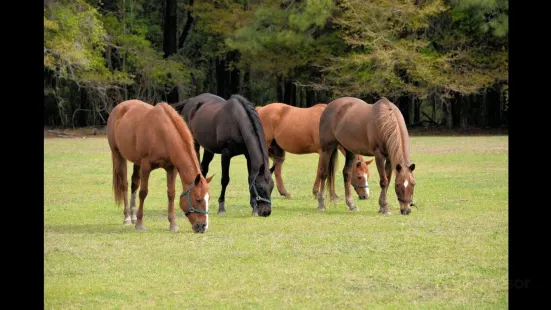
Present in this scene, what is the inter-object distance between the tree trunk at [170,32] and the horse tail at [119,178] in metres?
37.1

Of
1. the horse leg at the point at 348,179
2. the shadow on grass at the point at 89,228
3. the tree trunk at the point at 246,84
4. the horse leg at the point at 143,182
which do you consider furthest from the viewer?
the tree trunk at the point at 246,84

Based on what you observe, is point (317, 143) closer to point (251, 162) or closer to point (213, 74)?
point (251, 162)

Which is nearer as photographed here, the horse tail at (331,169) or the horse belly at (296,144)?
the horse tail at (331,169)

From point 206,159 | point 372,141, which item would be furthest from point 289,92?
point 372,141

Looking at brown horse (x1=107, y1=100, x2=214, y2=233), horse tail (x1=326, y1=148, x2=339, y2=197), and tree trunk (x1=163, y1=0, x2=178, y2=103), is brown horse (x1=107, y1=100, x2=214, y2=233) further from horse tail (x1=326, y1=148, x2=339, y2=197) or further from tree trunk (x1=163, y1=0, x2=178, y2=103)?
tree trunk (x1=163, y1=0, x2=178, y2=103)

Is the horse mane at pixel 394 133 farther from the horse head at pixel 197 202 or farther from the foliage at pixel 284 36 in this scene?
the foliage at pixel 284 36

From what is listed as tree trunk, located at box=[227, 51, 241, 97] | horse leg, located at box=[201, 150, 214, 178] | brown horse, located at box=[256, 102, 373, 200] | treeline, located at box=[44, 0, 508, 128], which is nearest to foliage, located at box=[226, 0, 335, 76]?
treeline, located at box=[44, 0, 508, 128]

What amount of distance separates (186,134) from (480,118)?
43.1 metres

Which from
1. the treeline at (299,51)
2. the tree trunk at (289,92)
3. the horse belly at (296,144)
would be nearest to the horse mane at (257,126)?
the horse belly at (296,144)

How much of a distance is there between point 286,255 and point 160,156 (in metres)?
2.61

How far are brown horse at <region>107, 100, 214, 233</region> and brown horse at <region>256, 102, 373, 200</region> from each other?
5.10 meters

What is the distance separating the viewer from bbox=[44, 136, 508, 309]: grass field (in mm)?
7301

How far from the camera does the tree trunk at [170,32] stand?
49719 millimetres
